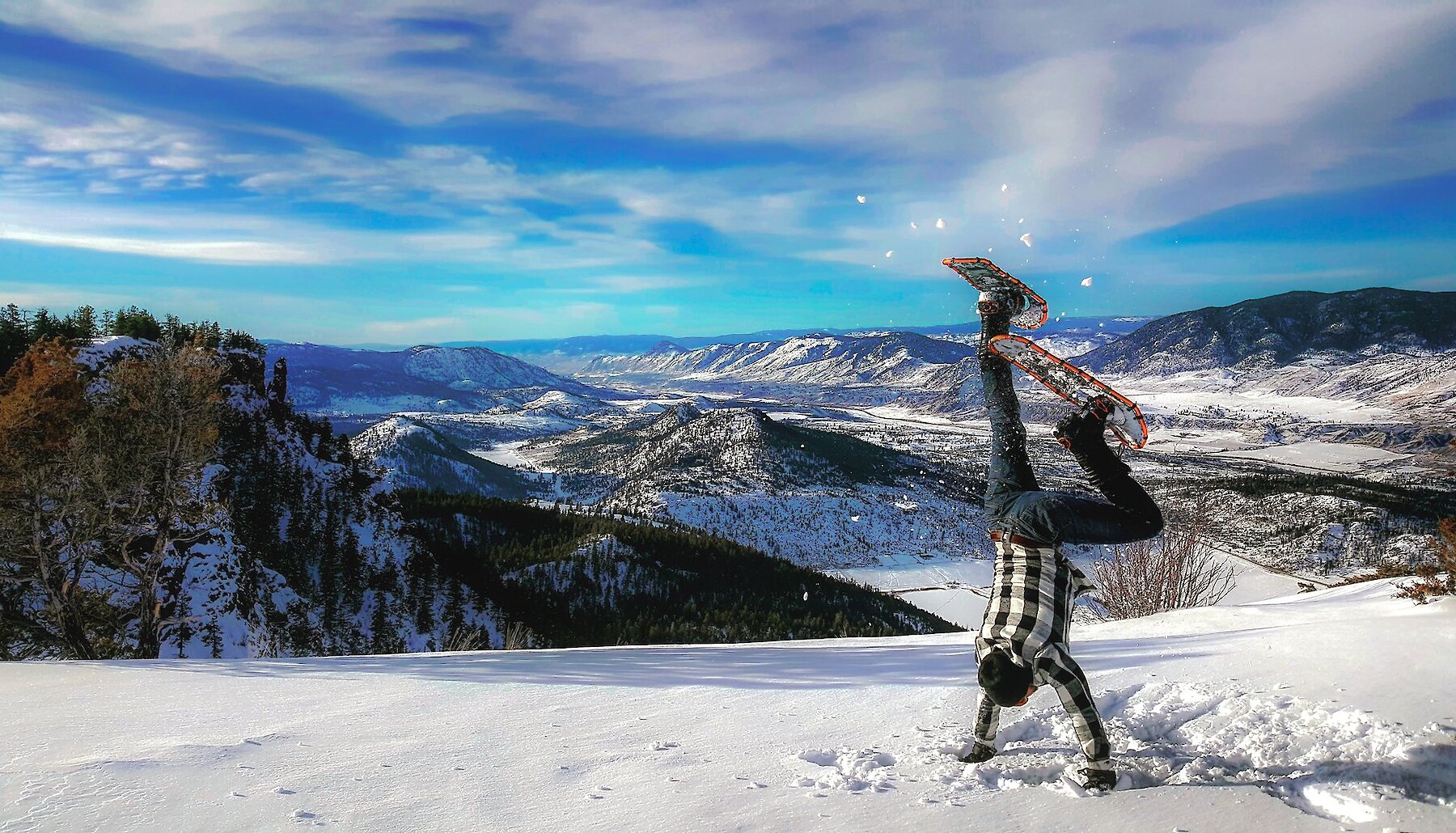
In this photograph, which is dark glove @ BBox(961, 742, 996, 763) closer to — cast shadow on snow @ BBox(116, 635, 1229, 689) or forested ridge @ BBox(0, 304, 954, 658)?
cast shadow on snow @ BBox(116, 635, 1229, 689)

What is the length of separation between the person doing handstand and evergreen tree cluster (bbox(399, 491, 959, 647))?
70.3m

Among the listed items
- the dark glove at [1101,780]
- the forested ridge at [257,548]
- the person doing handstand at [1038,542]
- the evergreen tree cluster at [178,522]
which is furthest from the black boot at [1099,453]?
the evergreen tree cluster at [178,522]

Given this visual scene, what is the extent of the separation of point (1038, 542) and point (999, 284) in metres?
1.72

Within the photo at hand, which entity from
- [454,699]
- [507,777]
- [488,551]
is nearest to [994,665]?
[507,777]

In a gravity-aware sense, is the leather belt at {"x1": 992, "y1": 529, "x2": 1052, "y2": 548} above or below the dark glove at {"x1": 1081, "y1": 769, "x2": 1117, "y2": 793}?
above

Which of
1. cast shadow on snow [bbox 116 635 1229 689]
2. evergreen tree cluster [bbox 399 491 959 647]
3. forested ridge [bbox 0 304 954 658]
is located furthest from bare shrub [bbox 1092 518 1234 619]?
evergreen tree cluster [bbox 399 491 959 647]

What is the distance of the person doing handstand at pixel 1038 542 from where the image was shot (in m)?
3.75

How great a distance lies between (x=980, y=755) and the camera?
166 inches

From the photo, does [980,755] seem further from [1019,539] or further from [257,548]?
[257,548]

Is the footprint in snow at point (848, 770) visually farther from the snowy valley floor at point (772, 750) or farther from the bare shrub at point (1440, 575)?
the bare shrub at point (1440, 575)

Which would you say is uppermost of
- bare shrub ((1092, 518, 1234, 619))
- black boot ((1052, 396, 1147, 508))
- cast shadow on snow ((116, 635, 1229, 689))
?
black boot ((1052, 396, 1147, 508))

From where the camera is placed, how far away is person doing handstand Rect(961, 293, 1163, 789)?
3.75m

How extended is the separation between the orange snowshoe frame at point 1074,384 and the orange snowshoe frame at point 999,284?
1.26ft

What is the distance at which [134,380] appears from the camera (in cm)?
2022
